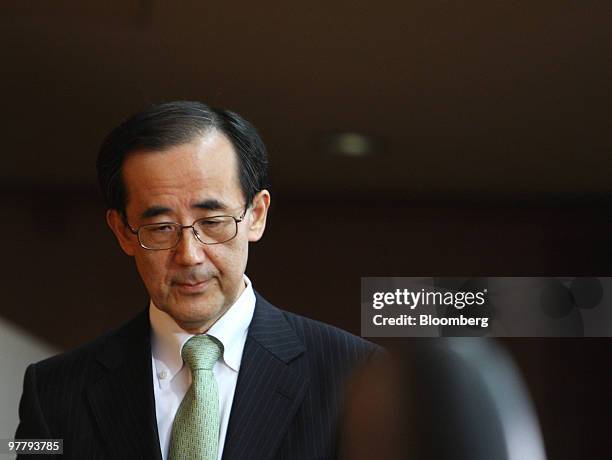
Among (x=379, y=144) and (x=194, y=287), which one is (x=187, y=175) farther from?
(x=379, y=144)

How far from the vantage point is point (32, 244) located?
5.94ft

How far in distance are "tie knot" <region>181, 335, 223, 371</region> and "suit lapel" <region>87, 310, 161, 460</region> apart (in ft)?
0.23

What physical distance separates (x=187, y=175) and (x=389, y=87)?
1.46 ft

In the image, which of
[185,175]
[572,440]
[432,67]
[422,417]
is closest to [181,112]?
[185,175]

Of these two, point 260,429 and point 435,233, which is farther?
point 435,233

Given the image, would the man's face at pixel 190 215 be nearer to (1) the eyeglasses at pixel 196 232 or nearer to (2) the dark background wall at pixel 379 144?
(1) the eyeglasses at pixel 196 232

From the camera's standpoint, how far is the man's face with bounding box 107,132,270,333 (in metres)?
1.48

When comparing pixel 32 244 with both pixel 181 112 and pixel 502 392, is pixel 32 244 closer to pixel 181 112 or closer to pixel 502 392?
pixel 181 112

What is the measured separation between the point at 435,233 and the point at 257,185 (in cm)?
35

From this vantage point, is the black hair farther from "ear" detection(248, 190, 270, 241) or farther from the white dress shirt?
the white dress shirt

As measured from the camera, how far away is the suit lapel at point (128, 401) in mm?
1514

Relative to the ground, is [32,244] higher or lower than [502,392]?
higher

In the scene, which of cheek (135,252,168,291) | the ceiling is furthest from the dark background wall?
cheek (135,252,168,291)

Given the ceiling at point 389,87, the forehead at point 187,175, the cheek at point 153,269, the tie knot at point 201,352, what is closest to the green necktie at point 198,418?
the tie knot at point 201,352
